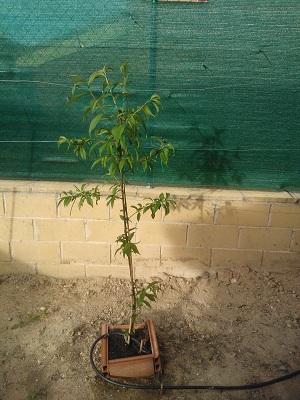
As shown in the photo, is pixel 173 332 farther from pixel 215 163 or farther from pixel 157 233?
pixel 215 163

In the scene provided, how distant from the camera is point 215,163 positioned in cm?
299

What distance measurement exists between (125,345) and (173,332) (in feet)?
1.41

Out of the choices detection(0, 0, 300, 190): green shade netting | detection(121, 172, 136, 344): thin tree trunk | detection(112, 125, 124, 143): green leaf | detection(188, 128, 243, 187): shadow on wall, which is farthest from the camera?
detection(188, 128, 243, 187): shadow on wall

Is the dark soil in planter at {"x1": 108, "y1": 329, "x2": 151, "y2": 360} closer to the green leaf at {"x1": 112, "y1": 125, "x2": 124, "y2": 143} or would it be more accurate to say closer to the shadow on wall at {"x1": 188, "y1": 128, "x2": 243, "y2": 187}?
the shadow on wall at {"x1": 188, "y1": 128, "x2": 243, "y2": 187}

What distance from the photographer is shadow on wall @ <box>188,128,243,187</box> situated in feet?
9.64

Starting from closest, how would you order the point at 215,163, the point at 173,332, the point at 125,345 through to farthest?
the point at 125,345 → the point at 173,332 → the point at 215,163

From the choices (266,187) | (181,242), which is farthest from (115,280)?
(266,187)

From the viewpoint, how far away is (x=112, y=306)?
A: 298cm

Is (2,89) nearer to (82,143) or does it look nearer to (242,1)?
(82,143)

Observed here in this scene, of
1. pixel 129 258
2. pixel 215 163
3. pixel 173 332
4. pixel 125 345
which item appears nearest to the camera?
pixel 129 258

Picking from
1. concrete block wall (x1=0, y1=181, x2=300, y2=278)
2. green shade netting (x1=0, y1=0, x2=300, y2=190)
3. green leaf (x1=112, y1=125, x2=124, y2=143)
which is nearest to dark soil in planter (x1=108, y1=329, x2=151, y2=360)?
concrete block wall (x1=0, y1=181, x2=300, y2=278)

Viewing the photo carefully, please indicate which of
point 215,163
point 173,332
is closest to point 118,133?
point 215,163

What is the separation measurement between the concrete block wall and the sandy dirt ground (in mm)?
117

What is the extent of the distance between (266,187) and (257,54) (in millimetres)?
982
